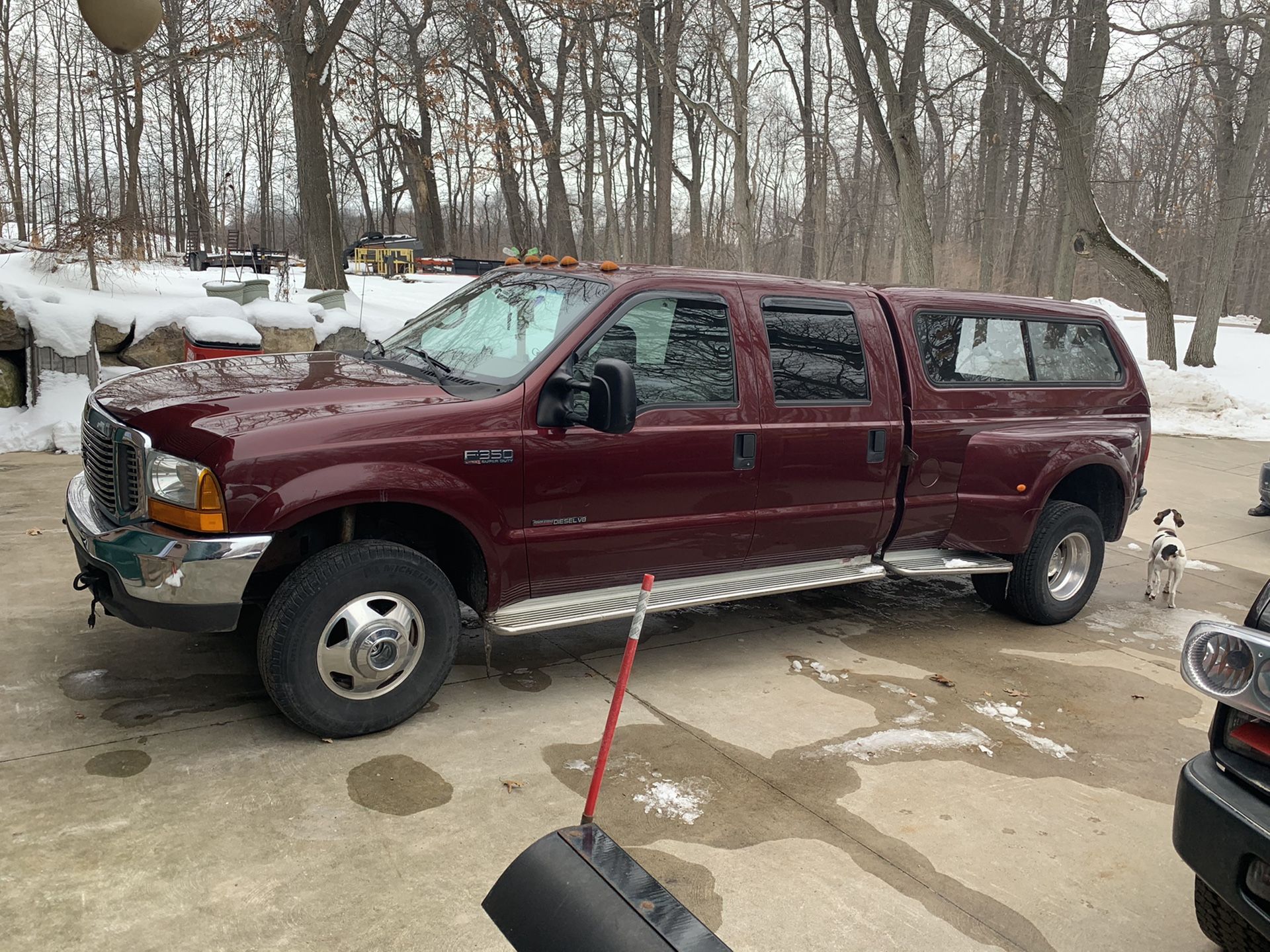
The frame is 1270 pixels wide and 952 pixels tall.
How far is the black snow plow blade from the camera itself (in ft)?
7.24

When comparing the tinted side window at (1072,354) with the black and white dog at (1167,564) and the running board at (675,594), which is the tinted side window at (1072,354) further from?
the running board at (675,594)

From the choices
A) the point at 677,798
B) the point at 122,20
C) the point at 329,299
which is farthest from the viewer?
the point at 329,299

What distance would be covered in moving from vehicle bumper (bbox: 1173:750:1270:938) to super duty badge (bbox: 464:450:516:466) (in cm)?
262

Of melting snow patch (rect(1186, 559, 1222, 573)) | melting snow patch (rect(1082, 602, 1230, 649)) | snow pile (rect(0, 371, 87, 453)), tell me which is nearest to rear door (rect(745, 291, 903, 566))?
melting snow patch (rect(1082, 602, 1230, 649))

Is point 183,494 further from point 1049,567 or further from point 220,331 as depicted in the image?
point 220,331

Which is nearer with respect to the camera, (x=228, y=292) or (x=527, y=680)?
(x=527, y=680)

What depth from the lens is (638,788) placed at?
368 cm

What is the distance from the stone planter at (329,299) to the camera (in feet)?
41.8

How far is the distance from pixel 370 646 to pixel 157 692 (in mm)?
1117

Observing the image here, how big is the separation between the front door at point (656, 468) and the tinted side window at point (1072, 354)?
2.30m

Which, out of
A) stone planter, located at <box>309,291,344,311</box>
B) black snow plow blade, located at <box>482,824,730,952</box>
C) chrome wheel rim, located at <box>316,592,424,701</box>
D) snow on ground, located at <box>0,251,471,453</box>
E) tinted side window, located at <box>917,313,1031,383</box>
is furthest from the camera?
stone planter, located at <box>309,291,344,311</box>

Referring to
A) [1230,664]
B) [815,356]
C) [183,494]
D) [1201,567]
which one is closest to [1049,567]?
[815,356]

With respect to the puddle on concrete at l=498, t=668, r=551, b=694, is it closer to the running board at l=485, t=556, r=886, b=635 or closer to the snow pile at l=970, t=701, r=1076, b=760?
the running board at l=485, t=556, r=886, b=635

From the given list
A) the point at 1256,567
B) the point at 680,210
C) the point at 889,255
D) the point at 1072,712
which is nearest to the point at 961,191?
the point at 889,255
